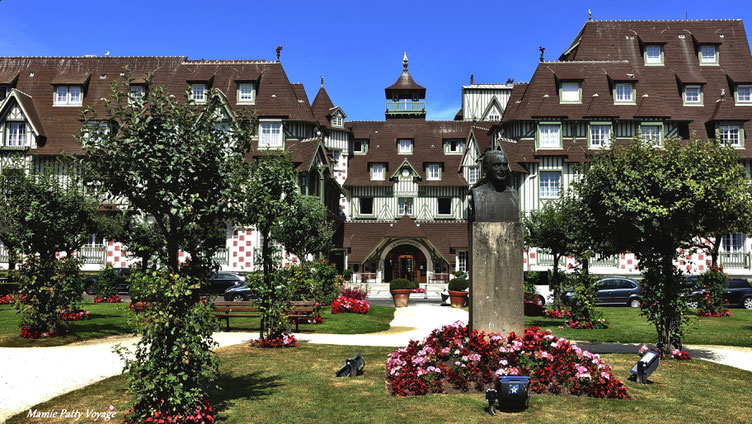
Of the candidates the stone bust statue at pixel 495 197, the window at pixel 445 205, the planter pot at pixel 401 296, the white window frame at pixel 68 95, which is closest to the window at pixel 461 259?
the window at pixel 445 205

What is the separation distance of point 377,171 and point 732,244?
2753 cm

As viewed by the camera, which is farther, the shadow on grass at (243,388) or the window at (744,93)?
the window at (744,93)

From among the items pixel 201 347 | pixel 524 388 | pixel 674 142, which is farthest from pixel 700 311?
pixel 201 347

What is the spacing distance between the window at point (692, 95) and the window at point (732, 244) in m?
10.5

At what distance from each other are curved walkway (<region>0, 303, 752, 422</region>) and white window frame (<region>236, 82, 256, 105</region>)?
26812 millimetres

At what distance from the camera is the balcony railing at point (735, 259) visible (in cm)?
3916

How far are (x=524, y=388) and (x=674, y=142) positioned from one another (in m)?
8.50

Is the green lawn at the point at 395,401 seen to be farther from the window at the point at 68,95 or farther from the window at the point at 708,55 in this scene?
the window at the point at 708,55

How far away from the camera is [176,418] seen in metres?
7.73

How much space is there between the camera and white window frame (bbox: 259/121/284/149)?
41094 mm

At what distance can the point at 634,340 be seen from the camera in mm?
16531

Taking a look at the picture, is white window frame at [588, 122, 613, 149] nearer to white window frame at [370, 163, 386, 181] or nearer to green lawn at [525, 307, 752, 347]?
white window frame at [370, 163, 386, 181]

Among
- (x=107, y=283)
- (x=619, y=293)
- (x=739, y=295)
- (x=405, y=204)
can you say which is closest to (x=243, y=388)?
(x=107, y=283)

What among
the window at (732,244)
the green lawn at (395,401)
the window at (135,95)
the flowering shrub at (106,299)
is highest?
the window at (135,95)
